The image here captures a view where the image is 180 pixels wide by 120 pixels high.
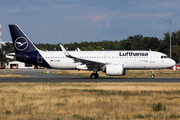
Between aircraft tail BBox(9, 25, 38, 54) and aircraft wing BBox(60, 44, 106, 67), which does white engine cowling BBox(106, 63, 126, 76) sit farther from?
aircraft tail BBox(9, 25, 38, 54)

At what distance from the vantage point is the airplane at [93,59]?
36.2m

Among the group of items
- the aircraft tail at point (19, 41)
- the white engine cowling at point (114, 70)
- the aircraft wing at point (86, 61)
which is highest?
the aircraft tail at point (19, 41)

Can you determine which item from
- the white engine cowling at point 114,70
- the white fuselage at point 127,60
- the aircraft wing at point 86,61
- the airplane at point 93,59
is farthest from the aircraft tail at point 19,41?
the white engine cowling at point 114,70

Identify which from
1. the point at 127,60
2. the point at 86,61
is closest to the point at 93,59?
the point at 86,61

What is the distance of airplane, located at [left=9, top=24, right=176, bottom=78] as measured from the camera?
1423 inches

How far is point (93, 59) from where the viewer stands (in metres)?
37.8

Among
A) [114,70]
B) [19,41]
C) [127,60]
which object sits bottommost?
[114,70]

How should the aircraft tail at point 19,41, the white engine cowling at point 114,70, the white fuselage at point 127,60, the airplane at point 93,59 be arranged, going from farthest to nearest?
the aircraft tail at point 19,41 < the white fuselage at point 127,60 < the airplane at point 93,59 < the white engine cowling at point 114,70

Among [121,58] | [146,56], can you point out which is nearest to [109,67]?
[121,58]

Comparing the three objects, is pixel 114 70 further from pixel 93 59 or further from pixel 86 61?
pixel 93 59

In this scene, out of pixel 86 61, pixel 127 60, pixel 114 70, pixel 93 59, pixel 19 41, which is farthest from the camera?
pixel 19 41

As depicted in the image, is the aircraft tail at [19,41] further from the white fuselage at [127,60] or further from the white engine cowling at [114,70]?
the white engine cowling at [114,70]

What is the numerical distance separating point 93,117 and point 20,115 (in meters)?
3.13

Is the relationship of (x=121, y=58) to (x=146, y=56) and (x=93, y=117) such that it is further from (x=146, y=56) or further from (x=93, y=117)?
(x=93, y=117)
